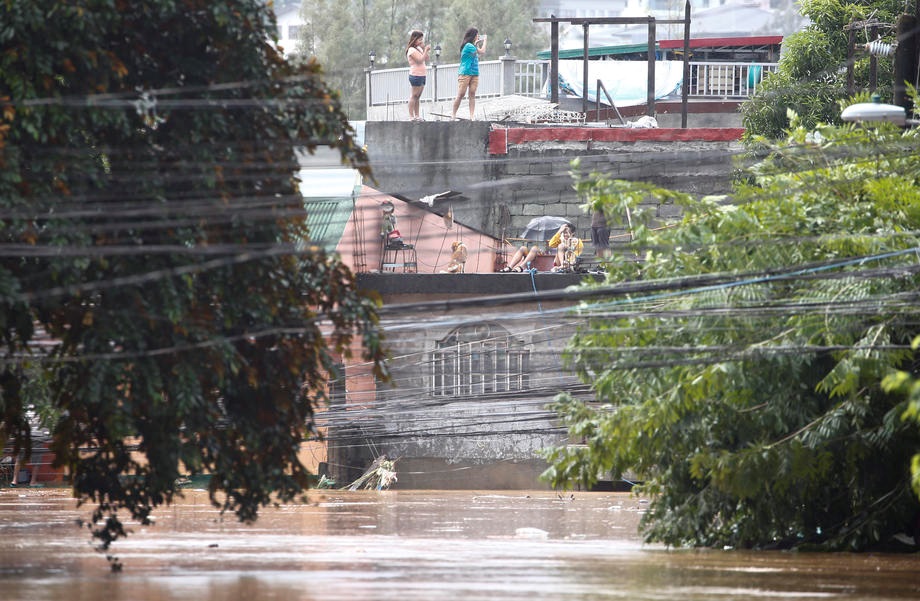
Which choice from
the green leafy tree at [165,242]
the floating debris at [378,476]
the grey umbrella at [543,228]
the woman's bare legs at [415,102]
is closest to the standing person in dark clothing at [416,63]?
the woman's bare legs at [415,102]

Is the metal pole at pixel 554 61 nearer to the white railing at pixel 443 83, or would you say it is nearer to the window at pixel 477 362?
the white railing at pixel 443 83

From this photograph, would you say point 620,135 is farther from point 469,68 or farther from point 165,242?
point 165,242

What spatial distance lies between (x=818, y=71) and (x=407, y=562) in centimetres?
1479

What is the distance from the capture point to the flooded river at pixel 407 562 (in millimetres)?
9609

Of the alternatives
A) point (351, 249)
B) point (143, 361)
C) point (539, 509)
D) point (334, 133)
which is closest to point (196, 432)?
point (143, 361)

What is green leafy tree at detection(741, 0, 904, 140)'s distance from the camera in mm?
22125

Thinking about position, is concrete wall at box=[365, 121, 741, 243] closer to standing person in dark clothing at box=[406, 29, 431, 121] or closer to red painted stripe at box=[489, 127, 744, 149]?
red painted stripe at box=[489, 127, 744, 149]

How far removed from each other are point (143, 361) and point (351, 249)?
13262 millimetres

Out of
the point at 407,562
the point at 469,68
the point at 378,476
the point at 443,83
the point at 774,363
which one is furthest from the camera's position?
the point at 443,83

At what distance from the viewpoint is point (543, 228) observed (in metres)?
23.0

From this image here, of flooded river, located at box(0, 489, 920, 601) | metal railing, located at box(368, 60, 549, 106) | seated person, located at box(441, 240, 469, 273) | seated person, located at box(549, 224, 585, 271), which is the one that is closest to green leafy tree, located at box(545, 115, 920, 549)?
flooded river, located at box(0, 489, 920, 601)

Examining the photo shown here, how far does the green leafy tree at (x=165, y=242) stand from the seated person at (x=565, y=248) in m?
11.6

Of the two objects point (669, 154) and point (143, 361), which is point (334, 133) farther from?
point (669, 154)

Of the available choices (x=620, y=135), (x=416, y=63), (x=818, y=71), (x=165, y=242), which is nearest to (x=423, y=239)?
(x=416, y=63)
